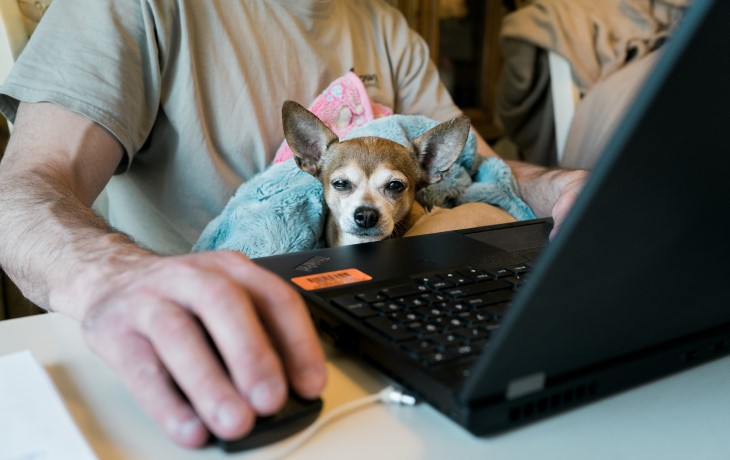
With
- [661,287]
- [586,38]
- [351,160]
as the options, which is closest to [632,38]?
[586,38]

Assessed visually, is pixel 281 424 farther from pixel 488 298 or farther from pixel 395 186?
pixel 395 186

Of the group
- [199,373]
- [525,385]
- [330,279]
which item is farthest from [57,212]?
[525,385]

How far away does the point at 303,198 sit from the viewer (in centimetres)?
120

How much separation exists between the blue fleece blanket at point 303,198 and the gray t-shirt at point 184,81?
0.09 m

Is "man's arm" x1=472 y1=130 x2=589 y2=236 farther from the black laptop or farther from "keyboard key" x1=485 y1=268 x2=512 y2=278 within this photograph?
the black laptop

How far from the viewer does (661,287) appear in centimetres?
42

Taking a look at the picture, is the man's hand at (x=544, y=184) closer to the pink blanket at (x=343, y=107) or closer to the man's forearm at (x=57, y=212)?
the pink blanket at (x=343, y=107)

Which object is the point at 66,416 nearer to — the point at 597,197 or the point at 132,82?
the point at 597,197

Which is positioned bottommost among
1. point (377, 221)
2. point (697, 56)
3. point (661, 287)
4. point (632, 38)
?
point (377, 221)

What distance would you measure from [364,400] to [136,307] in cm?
17

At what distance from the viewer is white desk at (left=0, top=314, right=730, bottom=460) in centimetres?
42

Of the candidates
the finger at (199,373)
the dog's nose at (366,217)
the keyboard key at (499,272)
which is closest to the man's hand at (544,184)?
the dog's nose at (366,217)

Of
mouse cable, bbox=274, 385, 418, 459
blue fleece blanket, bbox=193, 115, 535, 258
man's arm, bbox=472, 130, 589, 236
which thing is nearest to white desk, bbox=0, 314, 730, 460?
mouse cable, bbox=274, 385, 418, 459

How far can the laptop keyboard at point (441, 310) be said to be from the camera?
489 mm
